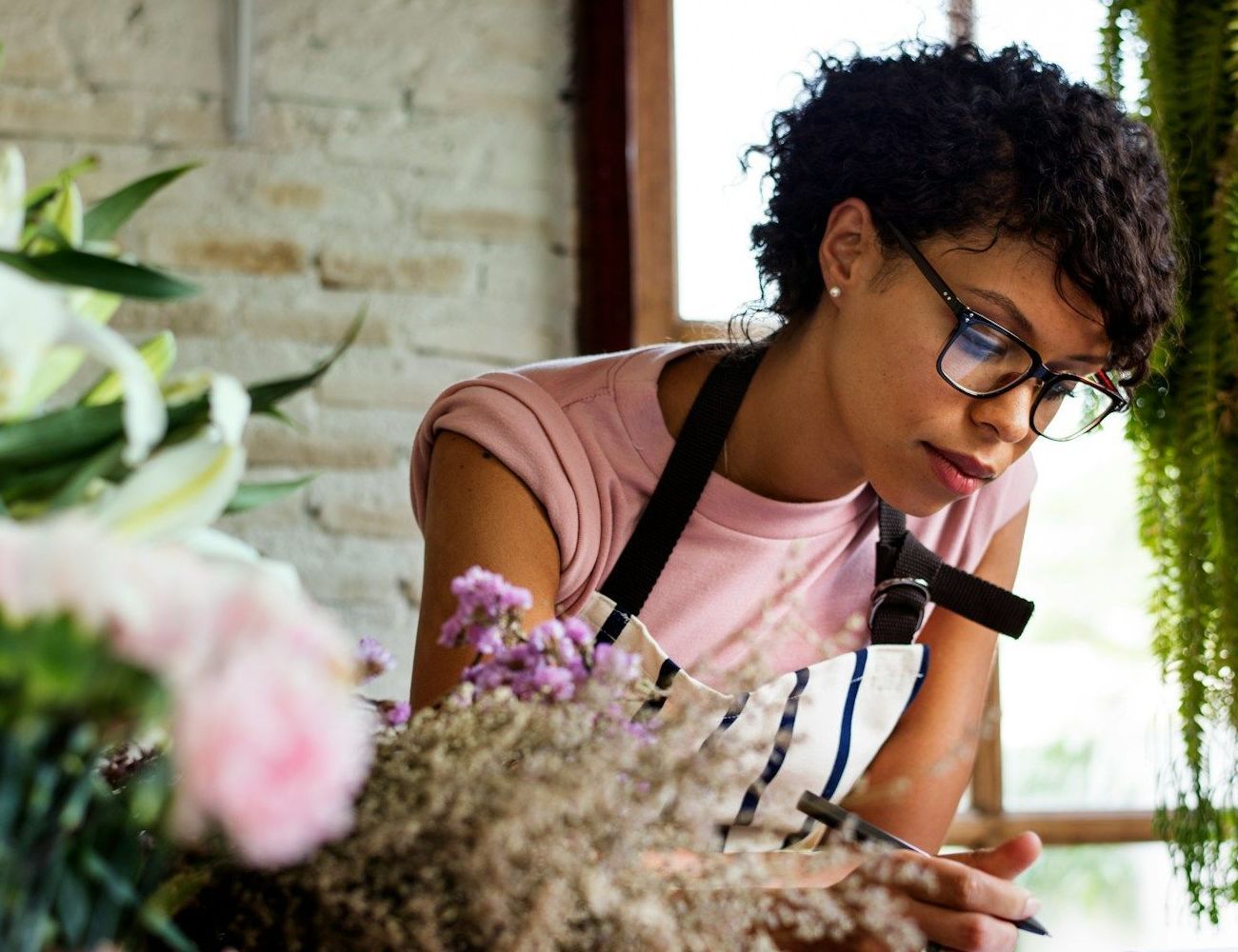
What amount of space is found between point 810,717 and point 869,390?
35cm

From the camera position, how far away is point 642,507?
140 centimetres

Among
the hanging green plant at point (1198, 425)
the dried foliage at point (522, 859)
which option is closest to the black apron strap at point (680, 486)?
the hanging green plant at point (1198, 425)

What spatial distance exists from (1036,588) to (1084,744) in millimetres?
288

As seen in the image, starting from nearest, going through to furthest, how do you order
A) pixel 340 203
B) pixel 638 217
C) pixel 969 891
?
pixel 969 891 < pixel 340 203 < pixel 638 217

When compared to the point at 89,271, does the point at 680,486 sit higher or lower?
lower

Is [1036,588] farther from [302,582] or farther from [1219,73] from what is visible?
[302,582]

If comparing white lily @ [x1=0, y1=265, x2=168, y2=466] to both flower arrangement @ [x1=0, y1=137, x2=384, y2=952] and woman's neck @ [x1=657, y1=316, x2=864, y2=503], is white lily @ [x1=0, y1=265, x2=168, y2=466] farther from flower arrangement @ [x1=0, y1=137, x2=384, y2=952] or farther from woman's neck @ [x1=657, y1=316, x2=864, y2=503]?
woman's neck @ [x1=657, y1=316, x2=864, y2=503]

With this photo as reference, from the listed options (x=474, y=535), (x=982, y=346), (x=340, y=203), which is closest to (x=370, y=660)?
(x=474, y=535)

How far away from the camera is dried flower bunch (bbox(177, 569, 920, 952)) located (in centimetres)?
45

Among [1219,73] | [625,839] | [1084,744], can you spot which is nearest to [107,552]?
[625,839]

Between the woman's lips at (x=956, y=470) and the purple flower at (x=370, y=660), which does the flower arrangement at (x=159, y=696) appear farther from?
the woman's lips at (x=956, y=470)

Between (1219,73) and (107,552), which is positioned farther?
(1219,73)

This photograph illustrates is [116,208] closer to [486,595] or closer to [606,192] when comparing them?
[486,595]

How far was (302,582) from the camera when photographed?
2074 millimetres
